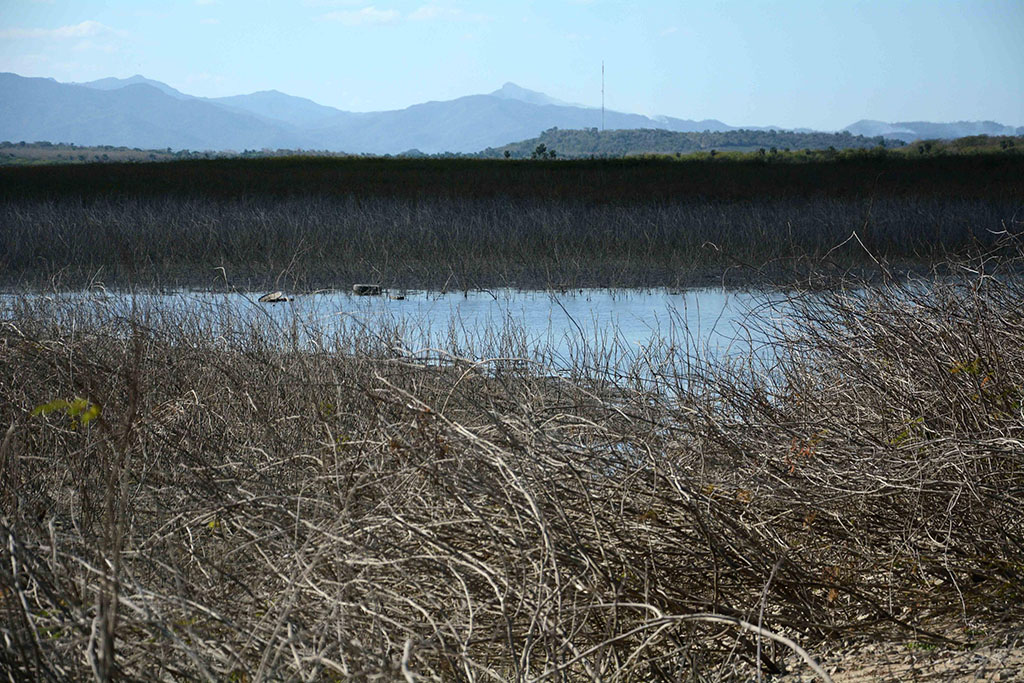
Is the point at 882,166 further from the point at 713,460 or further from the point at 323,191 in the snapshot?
the point at 713,460

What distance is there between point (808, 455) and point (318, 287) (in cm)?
1178

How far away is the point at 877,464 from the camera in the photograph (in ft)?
11.3

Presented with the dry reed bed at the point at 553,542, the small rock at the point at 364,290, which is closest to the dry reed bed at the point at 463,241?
the small rock at the point at 364,290

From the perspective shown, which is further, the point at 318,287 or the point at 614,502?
the point at 318,287

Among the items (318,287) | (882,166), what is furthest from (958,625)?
(882,166)

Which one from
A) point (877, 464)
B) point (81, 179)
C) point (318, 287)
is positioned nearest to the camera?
point (877, 464)

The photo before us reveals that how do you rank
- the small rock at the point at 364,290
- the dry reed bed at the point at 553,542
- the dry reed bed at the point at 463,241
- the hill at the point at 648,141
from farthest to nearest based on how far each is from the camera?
1. the hill at the point at 648,141
2. the dry reed bed at the point at 463,241
3. the small rock at the point at 364,290
4. the dry reed bed at the point at 553,542

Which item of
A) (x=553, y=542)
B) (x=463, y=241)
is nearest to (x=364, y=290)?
(x=463, y=241)

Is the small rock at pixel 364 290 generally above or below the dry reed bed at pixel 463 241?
below

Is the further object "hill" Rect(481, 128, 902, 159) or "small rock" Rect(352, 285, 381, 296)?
"hill" Rect(481, 128, 902, 159)

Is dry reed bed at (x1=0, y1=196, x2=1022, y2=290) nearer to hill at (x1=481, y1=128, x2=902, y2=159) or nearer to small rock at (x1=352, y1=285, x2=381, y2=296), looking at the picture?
small rock at (x1=352, y1=285, x2=381, y2=296)

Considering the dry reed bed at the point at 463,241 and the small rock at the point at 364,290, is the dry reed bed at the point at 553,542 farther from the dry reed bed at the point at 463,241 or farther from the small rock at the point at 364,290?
the dry reed bed at the point at 463,241

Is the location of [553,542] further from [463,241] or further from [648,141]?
[648,141]

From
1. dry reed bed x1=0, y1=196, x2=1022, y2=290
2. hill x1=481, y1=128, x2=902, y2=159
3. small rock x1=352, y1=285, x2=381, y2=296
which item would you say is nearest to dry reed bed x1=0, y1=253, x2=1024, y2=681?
small rock x1=352, y1=285, x2=381, y2=296
